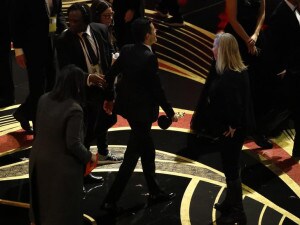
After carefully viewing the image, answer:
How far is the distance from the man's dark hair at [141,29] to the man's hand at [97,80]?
423 mm

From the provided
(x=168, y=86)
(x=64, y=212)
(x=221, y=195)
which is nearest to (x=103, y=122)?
(x=221, y=195)

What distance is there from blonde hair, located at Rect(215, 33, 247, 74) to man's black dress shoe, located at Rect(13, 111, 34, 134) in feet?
7.80

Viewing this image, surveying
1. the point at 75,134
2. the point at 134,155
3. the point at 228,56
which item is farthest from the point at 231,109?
the point at 75,134

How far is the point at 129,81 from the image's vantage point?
454 centimetres

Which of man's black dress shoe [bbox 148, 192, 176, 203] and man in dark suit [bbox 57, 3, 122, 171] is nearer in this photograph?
man in dark suit [bbox 57, 3, 122, 171]

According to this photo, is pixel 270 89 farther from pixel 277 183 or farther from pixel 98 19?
pixel 98 19

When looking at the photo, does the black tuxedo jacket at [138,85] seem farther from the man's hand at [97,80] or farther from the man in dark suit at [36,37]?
the man in dark suit at [36,37]

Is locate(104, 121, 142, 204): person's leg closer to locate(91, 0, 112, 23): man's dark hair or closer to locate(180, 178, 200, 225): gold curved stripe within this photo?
locate(180, 178, 200, 225): gold curved stripe

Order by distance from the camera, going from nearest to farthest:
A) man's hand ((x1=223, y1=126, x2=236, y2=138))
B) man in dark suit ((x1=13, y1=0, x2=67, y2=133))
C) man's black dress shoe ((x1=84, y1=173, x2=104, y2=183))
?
man's hand ((x1=223, y1=126, x2=236, y2=138)), man's black dress shoe ((x1=84, y1=173, x2=104, y2=183)), man in dark suit ((x1=13, y1=0, x2=67, y2=133))

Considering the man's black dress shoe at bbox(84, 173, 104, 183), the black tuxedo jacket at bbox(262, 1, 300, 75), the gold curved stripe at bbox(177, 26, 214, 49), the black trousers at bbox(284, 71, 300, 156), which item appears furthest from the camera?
the gold curved stripe at bbox(177, 26, 214, 49)

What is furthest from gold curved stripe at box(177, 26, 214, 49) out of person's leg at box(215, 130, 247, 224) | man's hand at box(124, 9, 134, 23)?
person's leg at box(215, 130, 247, 224)

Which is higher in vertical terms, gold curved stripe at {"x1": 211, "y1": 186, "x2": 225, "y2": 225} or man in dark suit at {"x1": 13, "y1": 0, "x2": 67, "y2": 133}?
man in dark suit at {"x1": 13, "y1": 0, "x2": 67, "y2": 133}

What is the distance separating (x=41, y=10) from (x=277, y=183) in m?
2.68

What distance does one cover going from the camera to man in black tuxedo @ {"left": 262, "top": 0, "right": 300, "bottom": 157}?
5.85 metres
